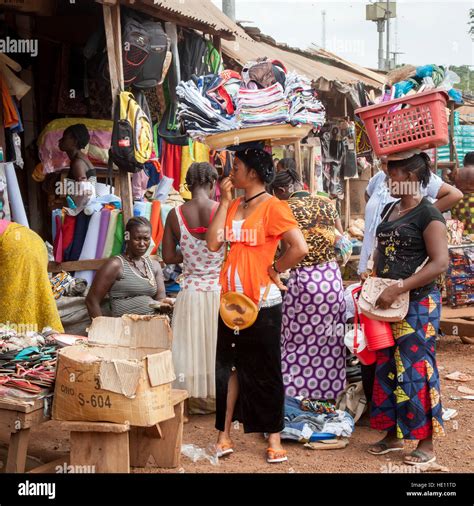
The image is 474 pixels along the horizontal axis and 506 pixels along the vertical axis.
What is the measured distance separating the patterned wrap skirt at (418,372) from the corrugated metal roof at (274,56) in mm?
5519

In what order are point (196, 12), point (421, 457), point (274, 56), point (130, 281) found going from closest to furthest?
point (421, 457) → point (130, 281) → point (196, 12) → point (274, 56)

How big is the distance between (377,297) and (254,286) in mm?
776

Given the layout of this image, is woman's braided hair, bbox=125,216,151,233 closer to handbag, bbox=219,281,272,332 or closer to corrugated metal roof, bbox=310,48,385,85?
handbag, bbox=219,281,272,332

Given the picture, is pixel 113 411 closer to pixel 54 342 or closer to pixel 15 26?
pixel 54 342

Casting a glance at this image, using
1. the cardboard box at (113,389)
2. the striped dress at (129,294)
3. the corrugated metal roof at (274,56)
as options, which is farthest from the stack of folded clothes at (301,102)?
the corrugated metal roof at (274,56)

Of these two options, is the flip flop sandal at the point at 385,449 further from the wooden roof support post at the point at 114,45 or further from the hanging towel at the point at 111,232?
the wooden roof support post at the point at 114,45

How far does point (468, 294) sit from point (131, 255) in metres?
4.17

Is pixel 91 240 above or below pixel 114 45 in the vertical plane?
below

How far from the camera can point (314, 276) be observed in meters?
5.74

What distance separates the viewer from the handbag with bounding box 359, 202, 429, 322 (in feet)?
15.2

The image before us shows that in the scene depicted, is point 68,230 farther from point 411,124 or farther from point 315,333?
point 411,124

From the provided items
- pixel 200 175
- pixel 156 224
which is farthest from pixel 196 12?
pixel 200 175

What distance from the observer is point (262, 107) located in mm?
4746

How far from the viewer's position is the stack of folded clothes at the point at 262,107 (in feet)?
15.5
